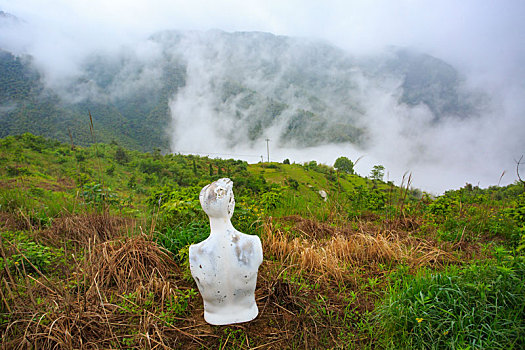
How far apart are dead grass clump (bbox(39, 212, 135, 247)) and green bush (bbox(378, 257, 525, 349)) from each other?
3.88 m

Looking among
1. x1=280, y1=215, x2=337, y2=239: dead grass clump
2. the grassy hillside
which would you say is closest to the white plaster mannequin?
the grassy hillside

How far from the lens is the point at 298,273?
3857 mm

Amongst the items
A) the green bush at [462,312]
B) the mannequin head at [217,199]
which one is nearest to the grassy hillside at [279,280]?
the green bush at [462,312]

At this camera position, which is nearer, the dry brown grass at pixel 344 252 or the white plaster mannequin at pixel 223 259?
the white plaster mannequin at pixel 223 259

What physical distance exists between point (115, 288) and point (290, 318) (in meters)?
2.07

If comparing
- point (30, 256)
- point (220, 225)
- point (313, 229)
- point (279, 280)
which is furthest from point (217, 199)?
point (313, 229)

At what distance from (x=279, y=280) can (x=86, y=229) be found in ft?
10.7

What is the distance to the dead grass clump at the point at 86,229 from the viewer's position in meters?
4.79

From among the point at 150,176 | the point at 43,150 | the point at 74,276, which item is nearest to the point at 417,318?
the point at 74,276

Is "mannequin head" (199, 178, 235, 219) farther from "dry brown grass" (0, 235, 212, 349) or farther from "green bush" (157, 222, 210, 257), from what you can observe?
"green bush" (157, 222, 210, 257)

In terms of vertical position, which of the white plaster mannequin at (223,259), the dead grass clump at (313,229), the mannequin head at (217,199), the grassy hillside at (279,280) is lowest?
the dead grass clump at (313,229)

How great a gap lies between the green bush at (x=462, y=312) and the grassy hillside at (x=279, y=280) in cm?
1

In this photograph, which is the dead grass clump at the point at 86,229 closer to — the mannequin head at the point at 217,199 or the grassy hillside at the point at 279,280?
the grassy hillside at the point at 279,280

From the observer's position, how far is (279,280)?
11.3 ft
